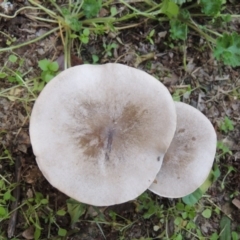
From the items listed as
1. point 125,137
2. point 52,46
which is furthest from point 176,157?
point 52,46

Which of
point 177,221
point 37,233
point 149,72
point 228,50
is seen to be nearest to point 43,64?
point 149,72

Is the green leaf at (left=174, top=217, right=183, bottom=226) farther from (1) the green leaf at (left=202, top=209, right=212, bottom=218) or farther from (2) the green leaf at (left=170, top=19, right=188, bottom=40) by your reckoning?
(2) the green leaf at (left=170, top=19, right=188, bottom=40)

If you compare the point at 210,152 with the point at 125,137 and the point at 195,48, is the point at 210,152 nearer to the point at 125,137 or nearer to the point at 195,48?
the point at 125,137

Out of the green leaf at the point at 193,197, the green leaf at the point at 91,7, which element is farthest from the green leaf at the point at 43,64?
the green leaf at the point at 193,197

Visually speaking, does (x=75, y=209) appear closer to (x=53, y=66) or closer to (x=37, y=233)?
(x=37, y=233)

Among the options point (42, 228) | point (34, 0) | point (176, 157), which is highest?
point (34, 0)

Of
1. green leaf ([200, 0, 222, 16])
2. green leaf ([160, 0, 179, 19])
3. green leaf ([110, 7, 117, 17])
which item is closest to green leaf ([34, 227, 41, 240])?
green leaf ([110, 7, 117, 17])
